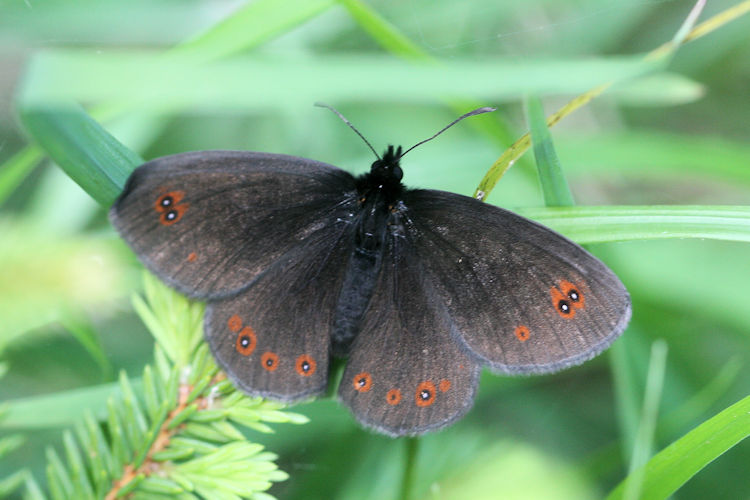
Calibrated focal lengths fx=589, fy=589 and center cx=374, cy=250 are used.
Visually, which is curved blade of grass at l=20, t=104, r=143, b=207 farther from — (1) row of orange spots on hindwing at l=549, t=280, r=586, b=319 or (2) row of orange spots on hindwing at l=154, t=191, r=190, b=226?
(1) row of orange spots on hindwing at l=549, t=280, r=586, b=319

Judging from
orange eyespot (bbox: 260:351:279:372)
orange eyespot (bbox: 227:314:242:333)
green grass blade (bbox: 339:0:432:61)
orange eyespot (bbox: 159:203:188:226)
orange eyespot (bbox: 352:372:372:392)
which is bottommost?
orange eyespot (bbox: 352:372:372:392)

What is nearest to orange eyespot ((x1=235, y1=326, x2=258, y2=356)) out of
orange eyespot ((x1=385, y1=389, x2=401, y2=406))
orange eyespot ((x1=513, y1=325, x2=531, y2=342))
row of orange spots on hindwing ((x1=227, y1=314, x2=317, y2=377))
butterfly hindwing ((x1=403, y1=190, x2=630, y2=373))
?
row of orange spots on hindwing ((x1=227, y1=314, x2=317, y2=377))

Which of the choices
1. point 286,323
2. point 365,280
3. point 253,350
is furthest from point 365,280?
point 253,350

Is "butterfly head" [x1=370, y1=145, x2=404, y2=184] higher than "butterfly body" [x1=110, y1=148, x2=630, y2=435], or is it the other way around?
"butterfly head" [x1=370, y1=145, x2=404, y2=184]

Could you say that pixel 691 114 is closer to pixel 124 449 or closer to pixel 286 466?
pixel 286 466

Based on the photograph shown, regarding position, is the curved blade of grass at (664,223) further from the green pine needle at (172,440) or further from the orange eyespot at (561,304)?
the green pine needle at (172,440)

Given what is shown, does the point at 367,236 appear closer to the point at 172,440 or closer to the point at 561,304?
the point at 561,304

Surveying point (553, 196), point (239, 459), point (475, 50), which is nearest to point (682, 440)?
point (553, 196)

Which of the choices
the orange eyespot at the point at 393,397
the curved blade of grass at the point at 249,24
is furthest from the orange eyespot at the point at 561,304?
the curved blade of grass at the point at 249,24
